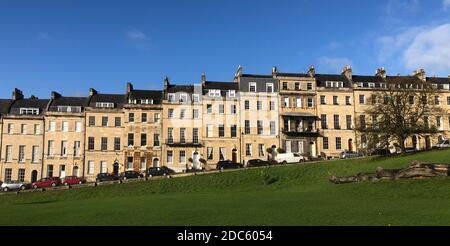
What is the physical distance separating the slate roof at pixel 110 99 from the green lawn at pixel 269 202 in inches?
1160

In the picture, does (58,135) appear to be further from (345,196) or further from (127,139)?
(345,196)

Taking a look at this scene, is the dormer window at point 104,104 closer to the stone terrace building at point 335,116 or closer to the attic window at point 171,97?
the attic window at point 171,97

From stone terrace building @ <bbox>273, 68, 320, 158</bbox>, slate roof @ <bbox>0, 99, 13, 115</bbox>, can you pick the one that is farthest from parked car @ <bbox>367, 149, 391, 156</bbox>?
slate roof @ <bbox>0, 99, 13, 115</bbox>

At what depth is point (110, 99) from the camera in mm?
80062

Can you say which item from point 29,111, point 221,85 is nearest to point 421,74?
point 221,85

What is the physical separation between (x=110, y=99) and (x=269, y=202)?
54.0 metres

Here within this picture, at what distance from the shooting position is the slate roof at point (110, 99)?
78.9 m

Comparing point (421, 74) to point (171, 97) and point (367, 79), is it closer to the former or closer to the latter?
point (367, 79)

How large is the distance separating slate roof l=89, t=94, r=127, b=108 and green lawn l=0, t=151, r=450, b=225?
2945 cm

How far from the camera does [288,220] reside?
2169cm

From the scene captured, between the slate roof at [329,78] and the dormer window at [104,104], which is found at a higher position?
the slate roof at [329,78]

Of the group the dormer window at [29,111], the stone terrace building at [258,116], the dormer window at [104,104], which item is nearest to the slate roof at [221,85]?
the stone terrace building at [258,116]
